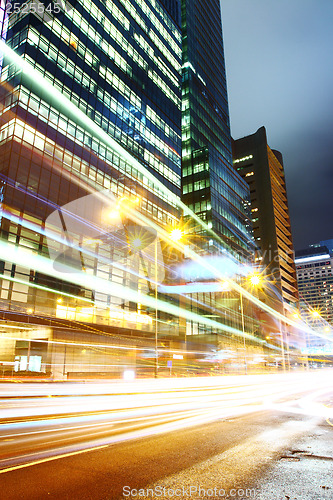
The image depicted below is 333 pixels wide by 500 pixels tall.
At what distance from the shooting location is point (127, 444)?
7285mm

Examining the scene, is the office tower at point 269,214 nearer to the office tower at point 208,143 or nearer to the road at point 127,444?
the office tower at point 208,143

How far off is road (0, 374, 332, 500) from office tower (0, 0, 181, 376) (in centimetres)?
2006

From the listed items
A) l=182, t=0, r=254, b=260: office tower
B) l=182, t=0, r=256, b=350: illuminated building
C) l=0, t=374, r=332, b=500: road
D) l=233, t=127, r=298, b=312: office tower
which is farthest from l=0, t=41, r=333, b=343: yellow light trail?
l=233, t=127, r=298, b=312: office tower

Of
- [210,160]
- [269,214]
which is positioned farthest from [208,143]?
[269,214]

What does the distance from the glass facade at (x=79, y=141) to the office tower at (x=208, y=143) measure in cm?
1398

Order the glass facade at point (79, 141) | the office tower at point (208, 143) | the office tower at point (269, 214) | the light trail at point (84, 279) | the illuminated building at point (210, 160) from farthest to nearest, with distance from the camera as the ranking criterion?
the office tower at point (269, 214), the office tower at point (208, 143), the illuminated building at point (210, 160), the glass facade at point (79, 141), the light trail at point (84, 279)

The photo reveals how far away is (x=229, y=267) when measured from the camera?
233ft

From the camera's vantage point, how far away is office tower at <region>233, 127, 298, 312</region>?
118062 millimetres

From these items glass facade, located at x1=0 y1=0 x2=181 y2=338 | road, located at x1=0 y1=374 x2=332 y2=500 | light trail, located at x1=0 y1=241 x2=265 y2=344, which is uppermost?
glass facade, located at x1=0 y1=0 x2=181 y2=338

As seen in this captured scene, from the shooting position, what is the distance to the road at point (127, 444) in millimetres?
4875

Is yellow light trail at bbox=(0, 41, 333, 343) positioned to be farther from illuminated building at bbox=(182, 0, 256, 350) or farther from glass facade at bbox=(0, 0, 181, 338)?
illuminated building at bbox=(182, 0, 256, 350)

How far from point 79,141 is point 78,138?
37 cm

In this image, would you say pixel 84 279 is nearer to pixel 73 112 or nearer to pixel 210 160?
pixel 73 112

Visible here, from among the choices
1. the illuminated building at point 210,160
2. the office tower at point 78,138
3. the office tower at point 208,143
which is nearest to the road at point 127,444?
the office tower at point 78,138
